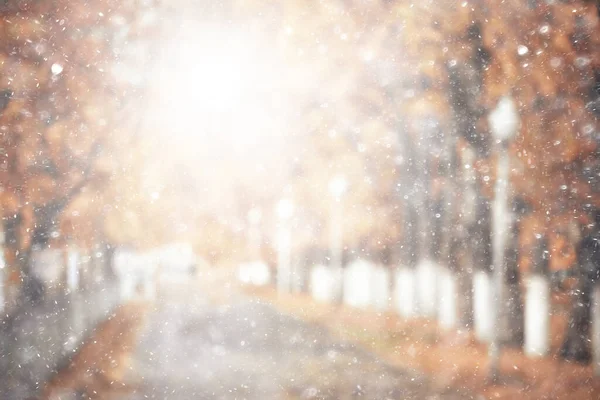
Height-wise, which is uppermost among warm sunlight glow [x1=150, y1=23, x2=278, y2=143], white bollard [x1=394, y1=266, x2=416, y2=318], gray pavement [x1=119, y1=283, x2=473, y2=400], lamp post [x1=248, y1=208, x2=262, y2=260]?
warm sunlight glow [x1=150, y1=23, x2=278, y2=143]

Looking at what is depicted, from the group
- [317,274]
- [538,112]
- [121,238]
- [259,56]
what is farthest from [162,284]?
[538,112]

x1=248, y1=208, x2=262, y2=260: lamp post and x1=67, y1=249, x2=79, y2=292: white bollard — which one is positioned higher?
x1=248, y1=208, x2=262, y2=260: lamp post

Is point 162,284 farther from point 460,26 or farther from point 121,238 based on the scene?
point 460,26

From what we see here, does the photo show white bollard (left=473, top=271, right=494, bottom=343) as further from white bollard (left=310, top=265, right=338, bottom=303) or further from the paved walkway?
the paved walkway

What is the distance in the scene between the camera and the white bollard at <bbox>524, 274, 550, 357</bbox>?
12.0 ft

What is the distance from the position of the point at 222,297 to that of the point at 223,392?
50 centimetres

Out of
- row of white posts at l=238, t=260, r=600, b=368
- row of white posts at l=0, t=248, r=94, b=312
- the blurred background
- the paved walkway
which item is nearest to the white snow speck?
the blurred background

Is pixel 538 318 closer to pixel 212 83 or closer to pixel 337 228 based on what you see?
pixel 337 228

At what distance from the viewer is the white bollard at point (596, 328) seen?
10.6 ft

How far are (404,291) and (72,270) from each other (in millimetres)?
2552

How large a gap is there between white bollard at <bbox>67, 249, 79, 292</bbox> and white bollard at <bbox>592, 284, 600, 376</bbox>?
8.89 ft

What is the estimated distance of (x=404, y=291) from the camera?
4.36 m

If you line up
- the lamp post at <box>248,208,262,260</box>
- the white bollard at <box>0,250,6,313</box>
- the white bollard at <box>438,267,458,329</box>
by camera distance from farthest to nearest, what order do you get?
the white bollard at <box>438,267,458,329</box>, the lamp post at <box>248,208,262,260</box>, the white bollard at <box>0,250,6,313</box>

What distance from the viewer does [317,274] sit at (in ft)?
12.7
